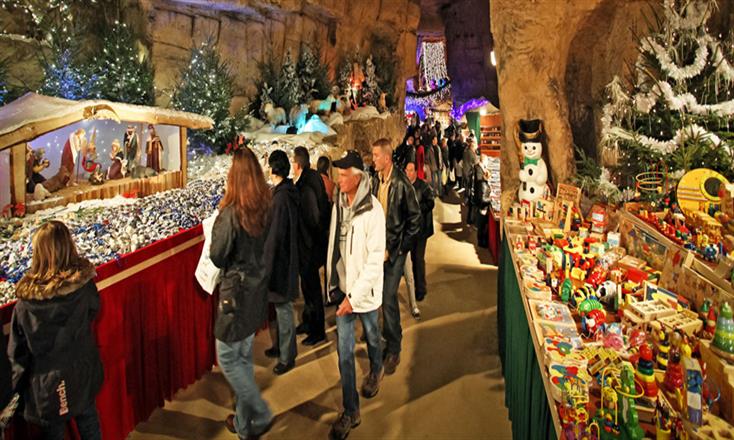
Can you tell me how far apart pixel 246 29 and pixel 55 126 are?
351 inches

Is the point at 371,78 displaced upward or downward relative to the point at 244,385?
upward

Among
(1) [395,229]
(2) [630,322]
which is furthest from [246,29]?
(2) [630,322]

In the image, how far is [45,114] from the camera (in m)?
4.02

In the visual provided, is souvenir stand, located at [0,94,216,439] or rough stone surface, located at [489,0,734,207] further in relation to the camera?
rough stone surface, located at [489,0,734,207]

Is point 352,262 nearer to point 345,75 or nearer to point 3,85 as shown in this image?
point 3,85

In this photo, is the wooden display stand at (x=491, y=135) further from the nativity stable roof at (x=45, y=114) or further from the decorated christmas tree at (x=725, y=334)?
the decorated christmas tree at (x=725, y=334)

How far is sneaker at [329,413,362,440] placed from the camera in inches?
115

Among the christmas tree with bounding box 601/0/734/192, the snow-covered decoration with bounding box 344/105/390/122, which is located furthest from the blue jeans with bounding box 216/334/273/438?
the snow-covered decoration with bounding box 344/105/390/122

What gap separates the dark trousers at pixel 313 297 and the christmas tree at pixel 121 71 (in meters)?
5.38

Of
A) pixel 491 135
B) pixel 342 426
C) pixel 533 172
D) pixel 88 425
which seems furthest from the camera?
pixel 491 135

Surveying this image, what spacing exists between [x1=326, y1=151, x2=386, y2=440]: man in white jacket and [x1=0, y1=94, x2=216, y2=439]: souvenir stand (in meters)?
1.16

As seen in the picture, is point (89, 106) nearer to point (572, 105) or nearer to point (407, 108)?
point (572, 105)

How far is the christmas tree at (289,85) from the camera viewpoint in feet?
38.7

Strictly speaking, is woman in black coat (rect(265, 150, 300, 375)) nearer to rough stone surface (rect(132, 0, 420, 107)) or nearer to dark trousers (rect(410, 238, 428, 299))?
dark trousers (rect(410, 238, 428, 299))
